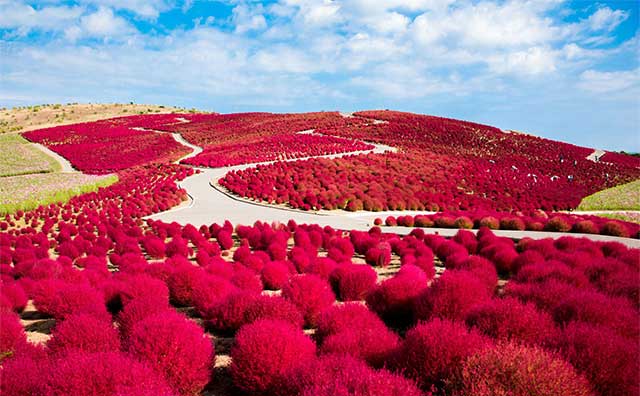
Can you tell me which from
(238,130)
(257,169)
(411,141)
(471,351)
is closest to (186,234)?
(471,351)

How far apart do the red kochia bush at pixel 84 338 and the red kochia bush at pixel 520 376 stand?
3660 mm

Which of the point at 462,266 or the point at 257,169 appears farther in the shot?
the point at 257,169

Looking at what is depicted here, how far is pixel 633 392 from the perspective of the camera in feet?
11.8

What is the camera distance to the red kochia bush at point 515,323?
437cm

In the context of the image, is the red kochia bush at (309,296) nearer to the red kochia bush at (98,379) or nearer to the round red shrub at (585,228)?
the red kochia bush at (98,379)

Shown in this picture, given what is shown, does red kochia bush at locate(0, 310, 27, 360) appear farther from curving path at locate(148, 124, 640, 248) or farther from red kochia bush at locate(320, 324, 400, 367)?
curving path at locate(148, 124, 640, 248)

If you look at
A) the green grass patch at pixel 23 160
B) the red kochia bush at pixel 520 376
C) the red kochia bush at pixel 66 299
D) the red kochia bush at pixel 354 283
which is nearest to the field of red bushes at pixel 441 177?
the red kochia bush at pixel 354 283

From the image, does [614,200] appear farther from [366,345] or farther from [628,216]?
[366,345]

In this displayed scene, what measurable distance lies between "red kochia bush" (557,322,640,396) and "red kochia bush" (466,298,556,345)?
0.34 m

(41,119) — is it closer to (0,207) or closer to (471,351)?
(0,207)

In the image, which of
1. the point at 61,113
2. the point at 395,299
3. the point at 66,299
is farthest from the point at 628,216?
the point at 61,113

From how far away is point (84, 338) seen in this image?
487 cm

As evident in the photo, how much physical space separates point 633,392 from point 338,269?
203 inches

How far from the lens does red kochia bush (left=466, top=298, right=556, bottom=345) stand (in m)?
4.37
